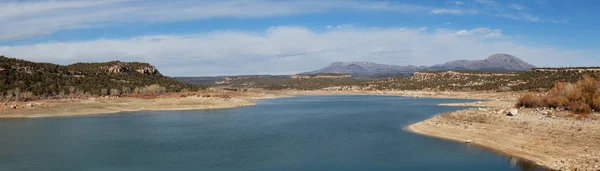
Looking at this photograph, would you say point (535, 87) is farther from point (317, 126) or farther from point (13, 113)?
point (13, 113)

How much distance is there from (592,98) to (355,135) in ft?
56.9

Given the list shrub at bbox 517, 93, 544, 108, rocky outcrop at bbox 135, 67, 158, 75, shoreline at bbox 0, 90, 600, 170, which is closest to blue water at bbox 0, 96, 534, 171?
shoreline at bbox 0, 90, 600, 170

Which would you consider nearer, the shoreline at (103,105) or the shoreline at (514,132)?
the shoreline at (514,132)

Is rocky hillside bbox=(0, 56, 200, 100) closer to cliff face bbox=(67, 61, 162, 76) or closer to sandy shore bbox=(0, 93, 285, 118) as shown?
cliff face bbox=(67, 61, 162, 76)

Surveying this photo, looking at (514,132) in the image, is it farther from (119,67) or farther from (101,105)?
(119,67)

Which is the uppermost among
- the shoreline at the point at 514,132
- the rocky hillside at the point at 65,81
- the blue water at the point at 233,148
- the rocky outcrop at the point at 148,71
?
the rocky outcrop at the point at 148,71

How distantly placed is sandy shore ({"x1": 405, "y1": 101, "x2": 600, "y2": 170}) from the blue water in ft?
4.75

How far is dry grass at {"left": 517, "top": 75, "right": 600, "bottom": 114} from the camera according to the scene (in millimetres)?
32969

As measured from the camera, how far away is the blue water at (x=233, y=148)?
73.3ft

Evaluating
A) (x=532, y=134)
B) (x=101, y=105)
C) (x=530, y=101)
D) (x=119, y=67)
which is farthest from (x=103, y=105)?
(x=532, y=134)

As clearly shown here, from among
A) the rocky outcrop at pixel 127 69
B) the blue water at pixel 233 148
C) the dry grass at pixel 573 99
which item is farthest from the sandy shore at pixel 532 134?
the rocky outcrop at pixel 127 69

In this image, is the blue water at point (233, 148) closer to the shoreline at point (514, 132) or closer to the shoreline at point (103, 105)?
the shoreline at point (514, 132)

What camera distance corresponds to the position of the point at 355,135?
33.1 metres

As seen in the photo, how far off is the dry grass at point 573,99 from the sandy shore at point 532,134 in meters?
1.29
